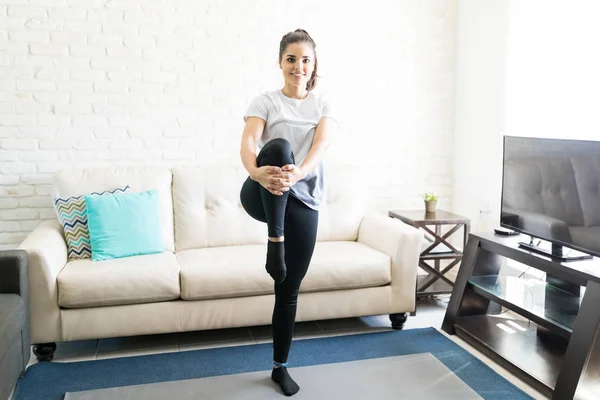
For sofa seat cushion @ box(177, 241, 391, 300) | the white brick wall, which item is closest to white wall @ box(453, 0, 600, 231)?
the white brick wall

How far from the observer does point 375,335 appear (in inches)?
129

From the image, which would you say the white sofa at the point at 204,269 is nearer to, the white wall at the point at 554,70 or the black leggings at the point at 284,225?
the black leggings at the point at 284,225

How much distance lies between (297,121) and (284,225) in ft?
1.37

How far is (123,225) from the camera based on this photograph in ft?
10.6

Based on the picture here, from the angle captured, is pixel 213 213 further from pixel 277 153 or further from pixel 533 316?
pixel 533 316

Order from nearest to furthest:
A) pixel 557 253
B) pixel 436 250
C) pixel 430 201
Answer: pixel 557 253
pixel 436 250
pixel 430 201

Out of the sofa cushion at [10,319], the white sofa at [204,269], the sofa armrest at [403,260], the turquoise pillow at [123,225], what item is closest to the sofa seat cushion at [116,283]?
the white sofa at [204,269]

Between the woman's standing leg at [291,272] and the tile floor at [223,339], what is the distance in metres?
0.64

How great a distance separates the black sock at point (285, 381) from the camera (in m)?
2.53

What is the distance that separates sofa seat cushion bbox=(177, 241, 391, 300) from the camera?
9.91ft

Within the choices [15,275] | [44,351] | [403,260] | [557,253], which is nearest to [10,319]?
[15,275]

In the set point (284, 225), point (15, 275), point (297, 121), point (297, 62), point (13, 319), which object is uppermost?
point (297, 62)

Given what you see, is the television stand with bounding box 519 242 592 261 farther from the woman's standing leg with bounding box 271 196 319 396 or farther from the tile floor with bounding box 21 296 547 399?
the woman's standing leg with bounding box 271 196 319 396

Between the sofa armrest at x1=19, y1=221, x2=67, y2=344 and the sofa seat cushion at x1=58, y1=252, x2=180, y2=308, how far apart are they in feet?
0.13
